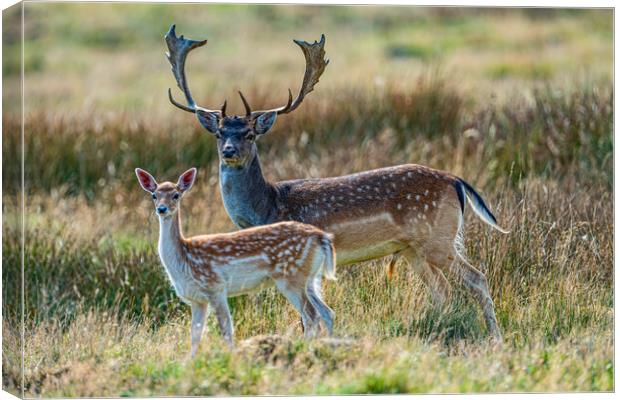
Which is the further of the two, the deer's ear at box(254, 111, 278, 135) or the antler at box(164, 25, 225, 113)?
the antler at box(164, 25, 225, 113)

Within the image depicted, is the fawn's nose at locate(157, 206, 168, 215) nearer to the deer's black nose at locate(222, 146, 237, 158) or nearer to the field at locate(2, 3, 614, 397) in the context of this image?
the field at locate(2, 3, 614, 397)

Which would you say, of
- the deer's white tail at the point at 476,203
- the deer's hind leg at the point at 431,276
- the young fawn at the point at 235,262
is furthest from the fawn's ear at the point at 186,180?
the deer's white tail at the point at 476,203

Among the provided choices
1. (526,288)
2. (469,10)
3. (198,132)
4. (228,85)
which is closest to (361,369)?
(526,288)

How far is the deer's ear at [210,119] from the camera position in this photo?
298 inches

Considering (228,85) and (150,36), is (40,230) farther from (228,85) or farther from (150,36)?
(150,36)

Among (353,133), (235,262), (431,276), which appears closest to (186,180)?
(235,262)

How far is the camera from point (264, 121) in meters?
7.56

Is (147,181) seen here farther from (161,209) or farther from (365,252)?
(365,252)

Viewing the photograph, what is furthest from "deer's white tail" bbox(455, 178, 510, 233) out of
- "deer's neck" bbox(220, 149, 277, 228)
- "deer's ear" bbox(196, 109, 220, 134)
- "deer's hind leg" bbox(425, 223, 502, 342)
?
"deer's ear" bbox(196, 109, 220, 134)

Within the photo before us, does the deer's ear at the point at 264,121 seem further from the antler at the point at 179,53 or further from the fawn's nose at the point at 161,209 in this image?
the fawn's nose at the point at 161,209

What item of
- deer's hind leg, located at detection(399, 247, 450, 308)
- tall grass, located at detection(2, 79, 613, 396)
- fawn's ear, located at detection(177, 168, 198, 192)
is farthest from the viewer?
deer's hind leg, located at detection(399, 247, 450, 308)

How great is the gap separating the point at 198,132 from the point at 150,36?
10662mm

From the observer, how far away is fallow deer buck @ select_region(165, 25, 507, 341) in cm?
752

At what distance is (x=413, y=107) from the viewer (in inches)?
495
